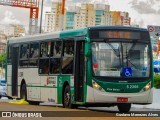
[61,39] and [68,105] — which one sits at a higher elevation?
[61,39]

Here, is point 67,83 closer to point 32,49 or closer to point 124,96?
point 124,96

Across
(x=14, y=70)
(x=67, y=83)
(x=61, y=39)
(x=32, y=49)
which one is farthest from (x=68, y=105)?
(x=14, y=70)

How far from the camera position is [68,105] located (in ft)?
82.6

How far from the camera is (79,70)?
78.7 ft

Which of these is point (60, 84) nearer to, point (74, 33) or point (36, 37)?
point (74, 33)

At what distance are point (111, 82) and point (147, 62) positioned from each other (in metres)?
1.53

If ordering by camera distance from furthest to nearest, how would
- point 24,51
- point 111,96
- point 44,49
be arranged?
point 24,51 → point 44,49 → point 111,96

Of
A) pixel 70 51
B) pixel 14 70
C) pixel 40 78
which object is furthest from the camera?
pixel 14 70

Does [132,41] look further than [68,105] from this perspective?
No

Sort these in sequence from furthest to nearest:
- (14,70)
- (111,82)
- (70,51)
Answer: (14,70) → (70,51) → (111,82)

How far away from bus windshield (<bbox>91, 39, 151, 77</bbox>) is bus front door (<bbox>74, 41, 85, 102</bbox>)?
979 mm

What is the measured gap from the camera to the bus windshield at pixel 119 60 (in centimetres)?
2283

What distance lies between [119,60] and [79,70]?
70.7 inches

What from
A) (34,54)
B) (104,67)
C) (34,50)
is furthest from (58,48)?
(104,67)
